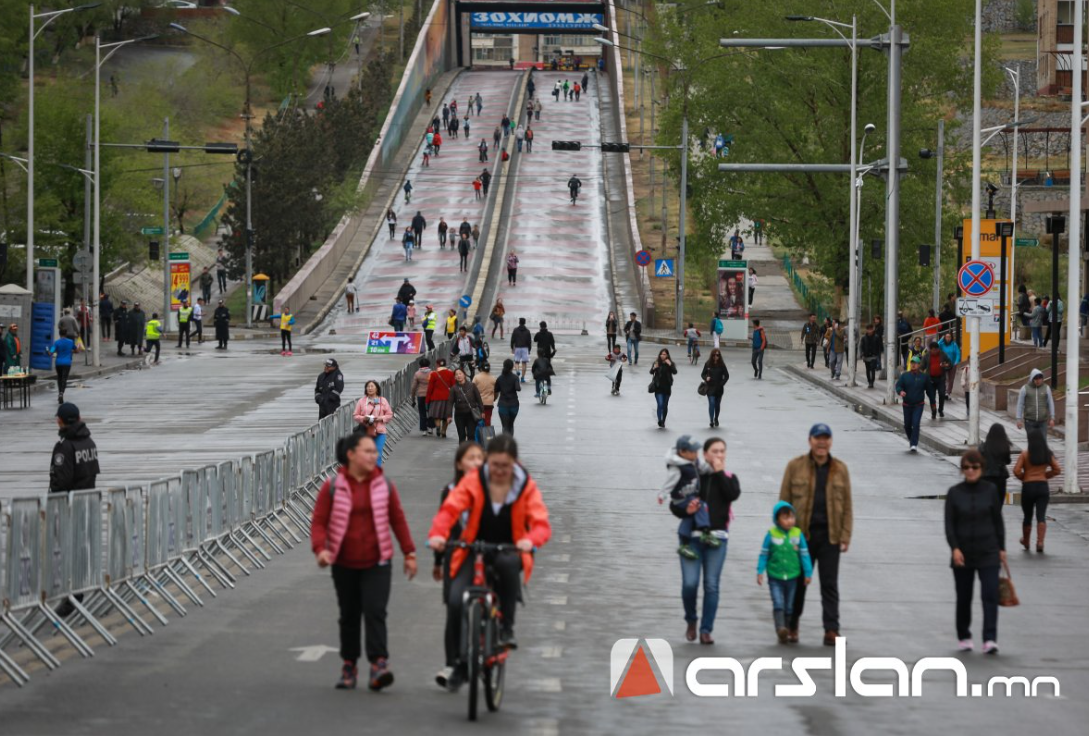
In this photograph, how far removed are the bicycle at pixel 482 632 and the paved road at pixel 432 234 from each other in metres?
53.0

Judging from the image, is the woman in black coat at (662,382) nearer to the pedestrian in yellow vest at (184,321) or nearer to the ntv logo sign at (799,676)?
the ntv logo sign at (799,676)

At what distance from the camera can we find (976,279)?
3109 centimetres

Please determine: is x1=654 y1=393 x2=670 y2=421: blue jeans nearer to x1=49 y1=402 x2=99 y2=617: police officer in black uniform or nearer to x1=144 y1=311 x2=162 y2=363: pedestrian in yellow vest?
x1=49 y1=402 x2=99 y2=617: police officer in black uniform

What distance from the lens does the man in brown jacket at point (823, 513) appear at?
534 inches

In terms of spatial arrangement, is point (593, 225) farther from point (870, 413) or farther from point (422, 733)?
point (422, 733)

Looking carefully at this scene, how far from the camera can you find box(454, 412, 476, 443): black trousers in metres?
28.8

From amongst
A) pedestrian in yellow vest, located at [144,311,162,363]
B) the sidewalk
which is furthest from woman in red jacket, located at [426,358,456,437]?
pedestrian in yellow vest, located at [144,311,162,363]

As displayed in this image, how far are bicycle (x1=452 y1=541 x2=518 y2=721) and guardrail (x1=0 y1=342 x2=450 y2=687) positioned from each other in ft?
10.2

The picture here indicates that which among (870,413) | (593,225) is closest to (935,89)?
(593,225)

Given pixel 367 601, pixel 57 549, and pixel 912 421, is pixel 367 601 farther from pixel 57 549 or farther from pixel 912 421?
pixel 912 421

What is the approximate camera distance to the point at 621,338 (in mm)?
61844

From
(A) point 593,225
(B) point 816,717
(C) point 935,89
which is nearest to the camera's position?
(B) point 816,717

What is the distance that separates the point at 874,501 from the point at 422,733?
14.9 meters

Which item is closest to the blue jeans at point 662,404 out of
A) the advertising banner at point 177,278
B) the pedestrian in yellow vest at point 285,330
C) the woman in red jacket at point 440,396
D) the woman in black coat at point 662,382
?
the woman in black coat at point 662,382
